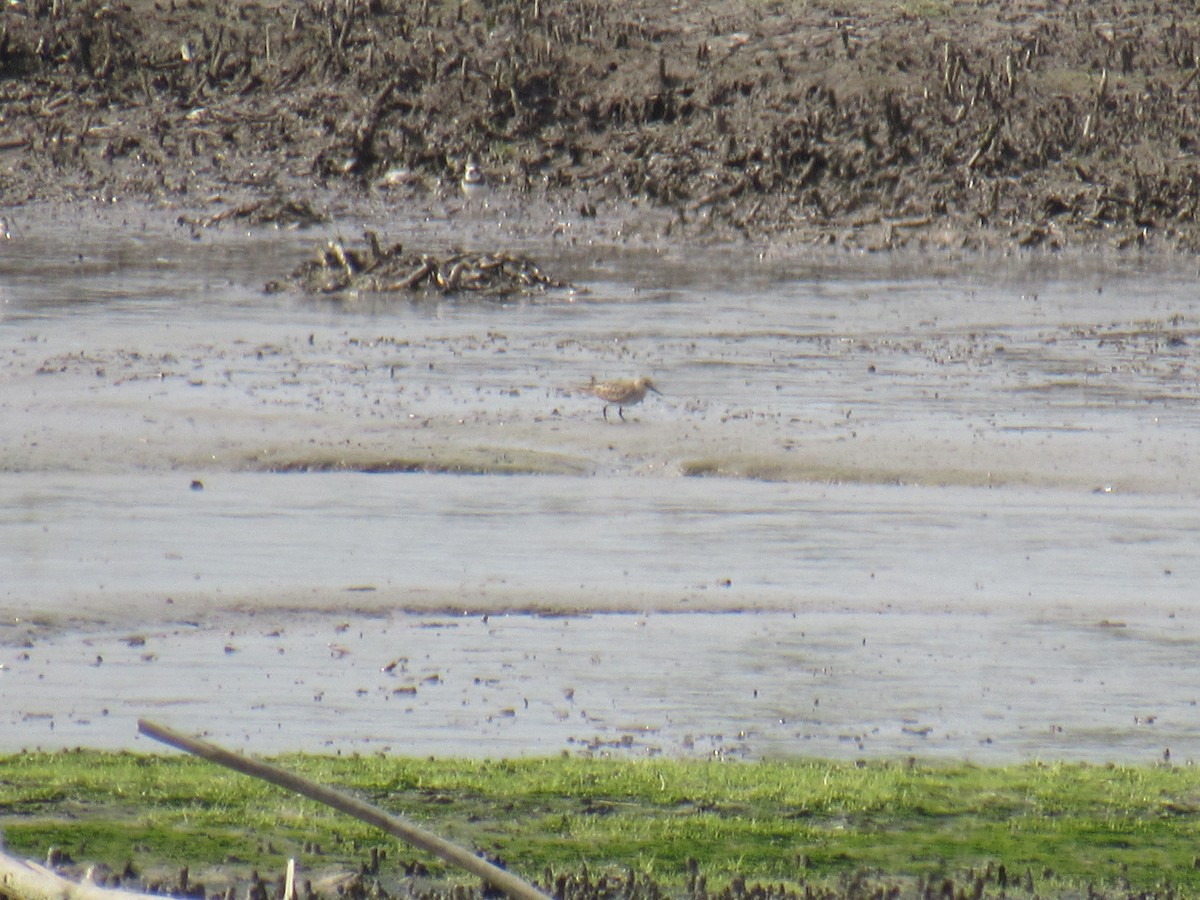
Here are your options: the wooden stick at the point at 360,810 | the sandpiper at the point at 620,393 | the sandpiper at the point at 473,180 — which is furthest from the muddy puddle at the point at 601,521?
the sandpiper at the point at 473,180

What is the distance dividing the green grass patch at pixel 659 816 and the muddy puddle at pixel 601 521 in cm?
52

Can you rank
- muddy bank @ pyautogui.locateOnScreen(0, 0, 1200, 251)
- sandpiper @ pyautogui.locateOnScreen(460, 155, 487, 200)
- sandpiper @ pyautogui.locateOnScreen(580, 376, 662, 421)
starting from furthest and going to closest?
sandpiper @ pyautogui.locateOnScreen(460, 155, 487, 200) < muddy bank @ pyautogui.locateOnScreen(0, 0, 1200, 251) < sandpiper @ pyautogui.locateOnScreen(580, 376, 662, 421)

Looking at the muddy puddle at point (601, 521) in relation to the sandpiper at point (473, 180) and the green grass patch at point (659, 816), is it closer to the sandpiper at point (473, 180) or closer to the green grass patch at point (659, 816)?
the green grass patch at point (659, 816)

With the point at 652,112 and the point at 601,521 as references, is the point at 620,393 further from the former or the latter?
the point at 652,112

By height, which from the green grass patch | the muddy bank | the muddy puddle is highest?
the muddy bank

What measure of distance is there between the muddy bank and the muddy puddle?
4593 mm

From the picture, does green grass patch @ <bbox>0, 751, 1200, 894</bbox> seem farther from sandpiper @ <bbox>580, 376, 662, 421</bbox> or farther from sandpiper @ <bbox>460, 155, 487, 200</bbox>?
sandpiper @ <bbox>460, 155, 487, 200</bbox>

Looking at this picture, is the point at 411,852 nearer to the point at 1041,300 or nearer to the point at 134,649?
the point at 134,649

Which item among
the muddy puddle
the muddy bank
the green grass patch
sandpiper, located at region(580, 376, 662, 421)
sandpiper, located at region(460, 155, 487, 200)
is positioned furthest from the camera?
sandpiper, located at region(460, 155, 487, 200)

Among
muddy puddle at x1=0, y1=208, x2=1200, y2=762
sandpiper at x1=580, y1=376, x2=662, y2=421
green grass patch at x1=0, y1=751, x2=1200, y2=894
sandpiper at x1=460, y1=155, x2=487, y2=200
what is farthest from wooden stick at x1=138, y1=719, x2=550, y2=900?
sandpiper at x1=460, y1=155, x2=487, y2=200

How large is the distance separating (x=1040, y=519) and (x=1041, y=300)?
9.12 m

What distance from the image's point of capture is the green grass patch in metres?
6.55

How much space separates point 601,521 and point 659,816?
4.98m

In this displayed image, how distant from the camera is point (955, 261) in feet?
78.1
